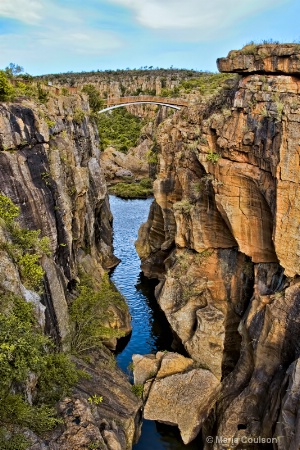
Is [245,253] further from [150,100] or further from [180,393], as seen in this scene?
[150,100]

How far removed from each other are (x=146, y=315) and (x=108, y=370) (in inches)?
466

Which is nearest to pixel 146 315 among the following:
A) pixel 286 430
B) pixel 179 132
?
pixel 179 132

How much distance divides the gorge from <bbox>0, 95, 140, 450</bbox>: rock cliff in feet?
0.23

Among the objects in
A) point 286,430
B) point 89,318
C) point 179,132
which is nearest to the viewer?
point 286,430

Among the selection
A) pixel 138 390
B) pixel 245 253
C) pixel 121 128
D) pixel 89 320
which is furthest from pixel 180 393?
pixel 121 128

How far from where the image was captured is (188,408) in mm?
21703

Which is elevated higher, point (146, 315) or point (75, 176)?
point (75, 176)

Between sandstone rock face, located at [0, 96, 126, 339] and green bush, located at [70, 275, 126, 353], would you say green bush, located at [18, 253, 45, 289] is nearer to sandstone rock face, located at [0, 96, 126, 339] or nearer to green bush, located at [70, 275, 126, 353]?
sandstone rock face, located at [0, 96, 126, 339]

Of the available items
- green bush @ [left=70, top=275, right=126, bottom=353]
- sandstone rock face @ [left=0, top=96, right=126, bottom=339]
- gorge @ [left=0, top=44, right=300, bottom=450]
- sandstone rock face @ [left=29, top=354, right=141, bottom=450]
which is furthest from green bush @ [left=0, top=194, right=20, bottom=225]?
sandstone rock face @ [left=29, top=354, right=141, bottom=450]

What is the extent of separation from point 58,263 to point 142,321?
11.7 metres

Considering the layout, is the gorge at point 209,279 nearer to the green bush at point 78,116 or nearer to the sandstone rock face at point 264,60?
the sandstone rock face at point 264,60

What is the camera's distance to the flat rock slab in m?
21.6

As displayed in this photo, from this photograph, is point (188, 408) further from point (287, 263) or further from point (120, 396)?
point (287, 263)

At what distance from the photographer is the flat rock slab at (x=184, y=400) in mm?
21578
